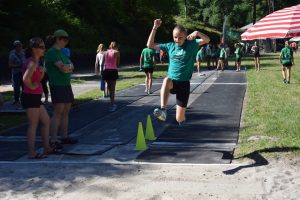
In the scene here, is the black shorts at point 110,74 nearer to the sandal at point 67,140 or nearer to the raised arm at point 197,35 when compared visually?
the sandal at point 67,140

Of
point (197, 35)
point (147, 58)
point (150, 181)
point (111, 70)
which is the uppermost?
point (197, 35)

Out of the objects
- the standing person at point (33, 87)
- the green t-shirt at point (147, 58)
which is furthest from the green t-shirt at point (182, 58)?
the green t-shirt at point (147, 58)

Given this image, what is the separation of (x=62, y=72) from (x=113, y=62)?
17.4 ft

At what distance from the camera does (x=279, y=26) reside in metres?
7.66

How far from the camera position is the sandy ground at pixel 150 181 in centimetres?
553

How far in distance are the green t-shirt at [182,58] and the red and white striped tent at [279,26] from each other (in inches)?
42.2

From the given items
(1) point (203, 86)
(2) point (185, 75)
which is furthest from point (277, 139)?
(1) point (203, 86)

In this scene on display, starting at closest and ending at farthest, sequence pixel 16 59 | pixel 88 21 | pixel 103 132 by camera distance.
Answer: pixel 103 132 < pixel 16 59 < pixel 88 21

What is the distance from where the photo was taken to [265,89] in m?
A: 17.3

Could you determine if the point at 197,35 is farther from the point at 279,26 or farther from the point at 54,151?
the point at 54,151

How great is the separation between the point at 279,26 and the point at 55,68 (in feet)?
11.7

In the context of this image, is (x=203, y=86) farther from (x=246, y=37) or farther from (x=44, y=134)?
(x=44, y=134)

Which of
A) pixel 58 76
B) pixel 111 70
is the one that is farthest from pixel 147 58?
pixel 58 76

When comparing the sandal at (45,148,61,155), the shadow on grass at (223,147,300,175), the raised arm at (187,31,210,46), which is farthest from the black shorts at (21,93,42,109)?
the shadow on grass at (223,147,300,175)
